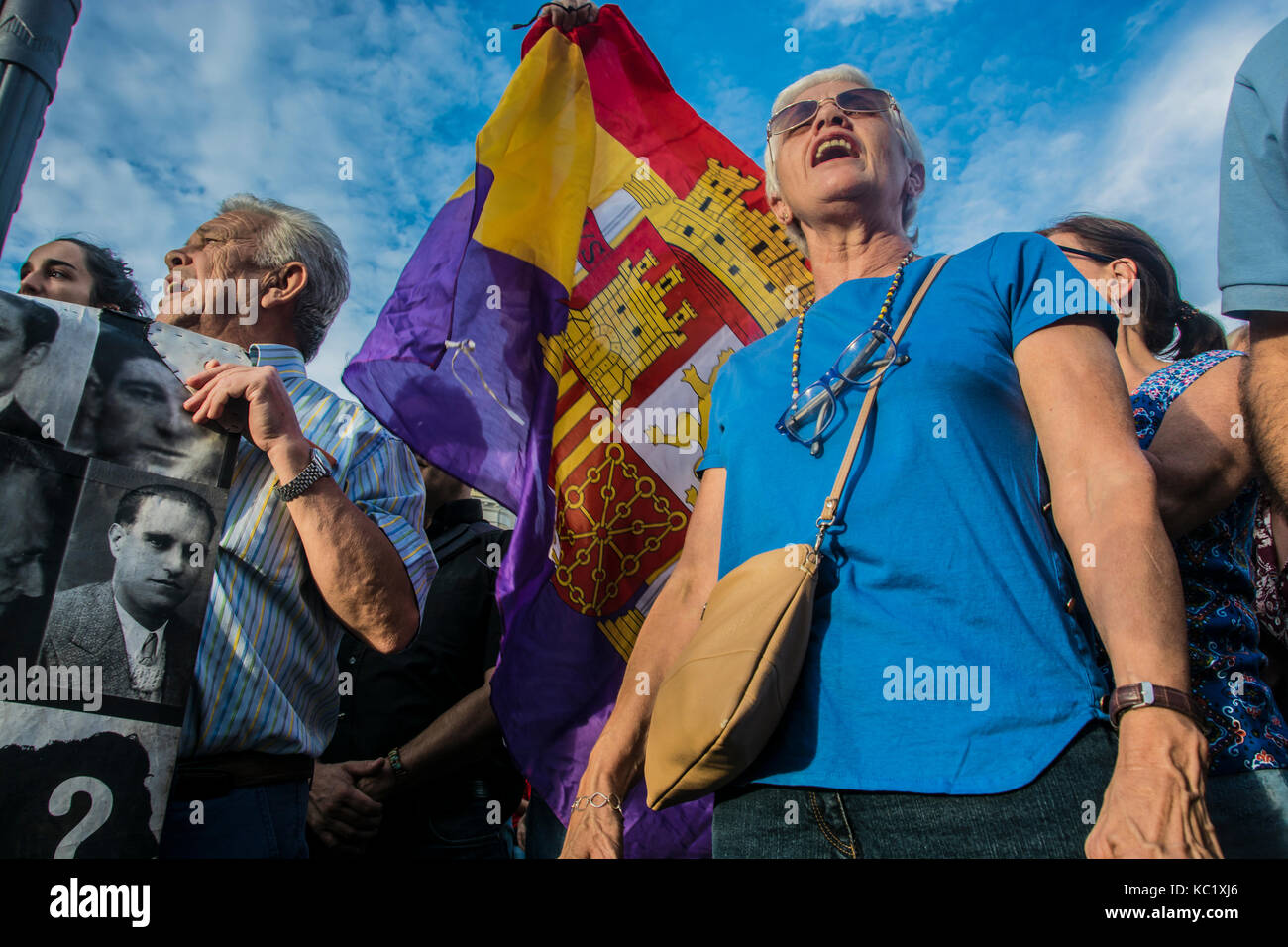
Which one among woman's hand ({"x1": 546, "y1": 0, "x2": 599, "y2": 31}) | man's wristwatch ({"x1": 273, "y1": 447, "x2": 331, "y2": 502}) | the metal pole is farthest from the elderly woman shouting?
woman's hand ({"x1": 546, "y1": 0, "x2": 599, "y2": 31})

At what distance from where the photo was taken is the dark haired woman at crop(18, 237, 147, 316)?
3.24m

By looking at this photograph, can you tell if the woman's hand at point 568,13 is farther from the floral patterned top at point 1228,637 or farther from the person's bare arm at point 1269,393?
the person's bare arm at point 1269,393

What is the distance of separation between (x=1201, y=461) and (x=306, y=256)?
257cm

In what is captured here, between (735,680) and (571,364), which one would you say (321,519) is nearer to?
(735,680)

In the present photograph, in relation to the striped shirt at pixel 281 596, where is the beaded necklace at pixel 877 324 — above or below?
above

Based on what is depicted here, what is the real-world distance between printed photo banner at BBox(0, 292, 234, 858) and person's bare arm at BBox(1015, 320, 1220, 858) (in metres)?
1.75

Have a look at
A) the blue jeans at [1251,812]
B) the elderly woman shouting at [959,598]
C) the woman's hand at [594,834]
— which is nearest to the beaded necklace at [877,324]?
the elderly woman shouting at [959,598]

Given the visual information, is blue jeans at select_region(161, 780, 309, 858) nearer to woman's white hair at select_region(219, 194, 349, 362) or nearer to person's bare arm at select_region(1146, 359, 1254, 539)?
woman's white hair at select_region(219, 194, 349, 362)

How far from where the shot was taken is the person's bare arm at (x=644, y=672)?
179 centimetres

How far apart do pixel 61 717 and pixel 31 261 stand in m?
2.19

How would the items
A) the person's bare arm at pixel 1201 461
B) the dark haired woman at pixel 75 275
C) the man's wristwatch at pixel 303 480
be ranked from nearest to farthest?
the person's bare arm at pixel 1201 461 → the man's wristwatch at pixel 303 480 → the dark haired woman at pixel 75 275

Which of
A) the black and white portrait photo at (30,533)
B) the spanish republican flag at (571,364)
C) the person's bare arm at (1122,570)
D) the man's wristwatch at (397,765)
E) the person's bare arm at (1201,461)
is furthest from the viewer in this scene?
the man's wristwatch at (397,765)

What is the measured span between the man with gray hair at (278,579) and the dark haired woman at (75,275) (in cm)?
79

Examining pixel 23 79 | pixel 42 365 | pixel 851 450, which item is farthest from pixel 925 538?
pixel 23 79
